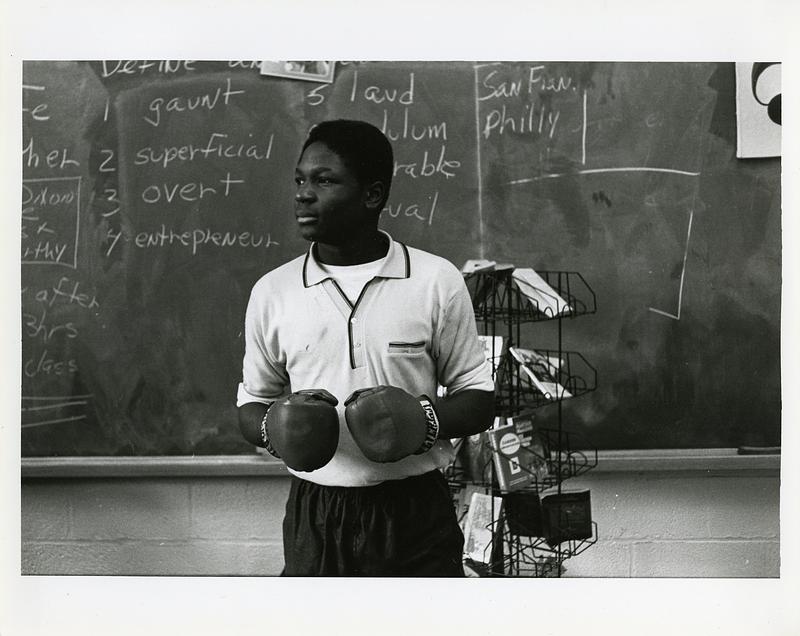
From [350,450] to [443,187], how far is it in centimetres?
58

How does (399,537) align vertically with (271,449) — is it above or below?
below

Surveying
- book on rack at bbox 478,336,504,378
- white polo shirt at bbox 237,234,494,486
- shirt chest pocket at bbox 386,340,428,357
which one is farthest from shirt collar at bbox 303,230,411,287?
book on rack at bbox 478,336,504,378

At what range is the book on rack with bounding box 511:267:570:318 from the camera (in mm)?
1728

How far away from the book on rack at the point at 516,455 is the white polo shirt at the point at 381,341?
0.40 ft

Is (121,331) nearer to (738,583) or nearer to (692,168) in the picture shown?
(692,168)

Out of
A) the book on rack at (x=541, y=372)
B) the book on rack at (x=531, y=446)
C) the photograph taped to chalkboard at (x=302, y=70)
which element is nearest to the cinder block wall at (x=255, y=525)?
the book on rack at (x=531, y=446)

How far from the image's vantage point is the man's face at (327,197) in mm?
1574

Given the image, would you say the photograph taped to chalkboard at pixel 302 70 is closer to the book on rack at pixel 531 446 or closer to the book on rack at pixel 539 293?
the book on rack at pixel 539 293

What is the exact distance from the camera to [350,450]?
5.18 feet

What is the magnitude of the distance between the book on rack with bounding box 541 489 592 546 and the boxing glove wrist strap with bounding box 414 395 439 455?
33cm

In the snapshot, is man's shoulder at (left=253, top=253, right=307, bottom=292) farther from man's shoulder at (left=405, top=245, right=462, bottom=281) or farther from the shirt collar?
man's shoulder at (left=405, top=245, right=462, bottom=281)

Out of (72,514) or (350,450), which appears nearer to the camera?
(350,450)

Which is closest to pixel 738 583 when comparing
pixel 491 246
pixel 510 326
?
pixel 510 326

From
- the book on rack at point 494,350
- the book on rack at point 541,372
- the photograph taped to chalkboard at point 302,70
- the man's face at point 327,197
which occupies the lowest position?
the book on rack at point 541,372
